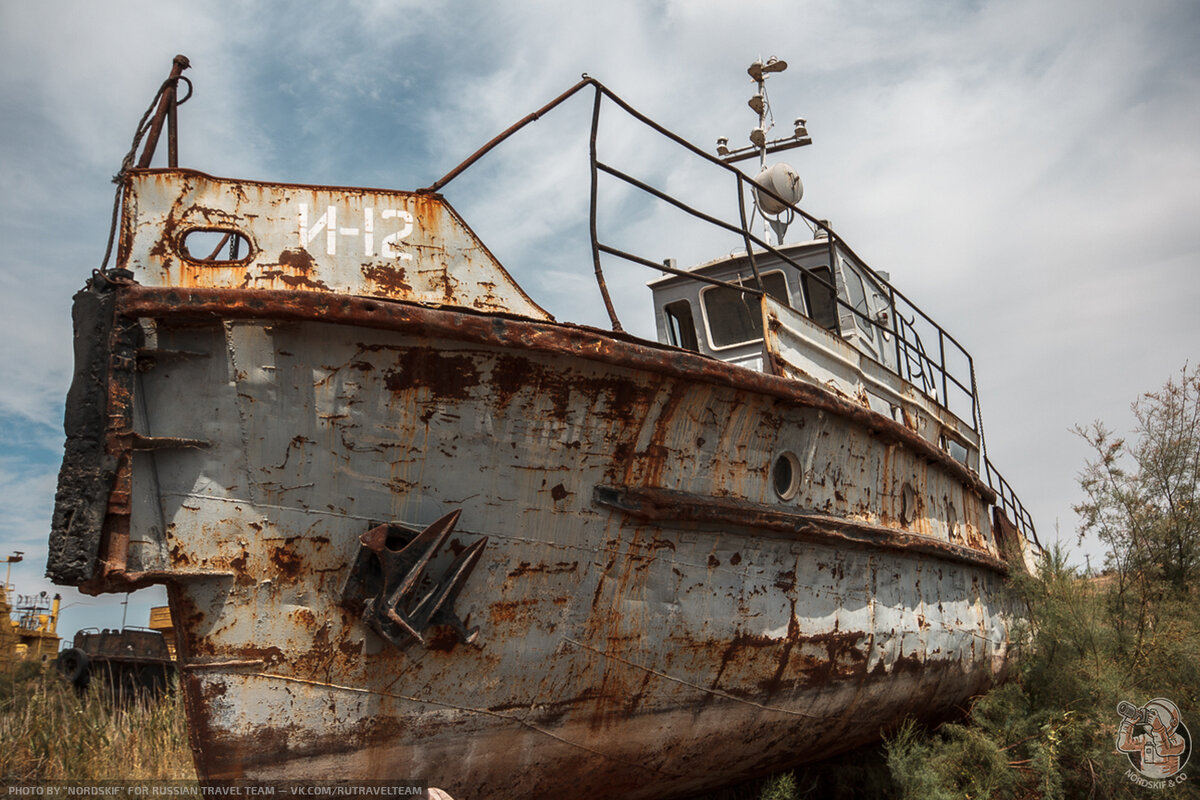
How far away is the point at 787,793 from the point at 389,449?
10.3 ft

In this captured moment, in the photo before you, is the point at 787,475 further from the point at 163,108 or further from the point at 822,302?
the point at 163,108

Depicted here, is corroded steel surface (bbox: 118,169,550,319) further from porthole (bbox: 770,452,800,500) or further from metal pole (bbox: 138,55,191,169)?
porthole (bbox: 770,452,800,500)

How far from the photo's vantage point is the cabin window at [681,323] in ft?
23.5

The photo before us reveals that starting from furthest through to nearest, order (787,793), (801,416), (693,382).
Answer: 1. (787,793)
2. (801,416)
3. (693,382)

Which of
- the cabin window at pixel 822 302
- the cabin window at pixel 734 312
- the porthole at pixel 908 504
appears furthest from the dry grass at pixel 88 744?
the cabin window at pixel 822 302

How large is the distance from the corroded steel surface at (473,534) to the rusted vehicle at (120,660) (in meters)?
8.75

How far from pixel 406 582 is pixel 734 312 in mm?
4149

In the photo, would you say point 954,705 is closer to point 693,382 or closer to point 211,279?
point 693,382

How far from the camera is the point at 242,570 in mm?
3305

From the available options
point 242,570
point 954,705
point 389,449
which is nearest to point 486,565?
point 389,449

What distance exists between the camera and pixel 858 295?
7094mm

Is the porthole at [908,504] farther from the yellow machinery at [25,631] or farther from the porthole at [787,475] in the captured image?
the yellow machinery at [25,631]

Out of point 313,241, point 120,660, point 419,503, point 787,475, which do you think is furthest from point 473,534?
point 120,660

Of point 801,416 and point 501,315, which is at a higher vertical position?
point 501,315
